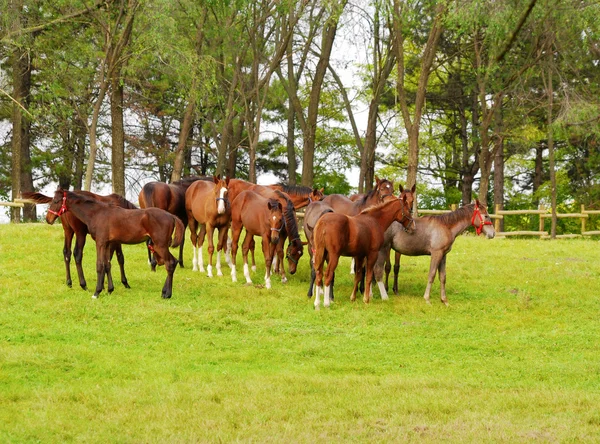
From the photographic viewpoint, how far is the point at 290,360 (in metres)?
12.2

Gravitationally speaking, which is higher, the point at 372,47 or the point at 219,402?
the point at 372,47

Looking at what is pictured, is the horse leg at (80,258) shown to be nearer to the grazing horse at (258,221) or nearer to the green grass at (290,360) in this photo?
the green grass at (290,360)

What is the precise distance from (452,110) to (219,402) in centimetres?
3449

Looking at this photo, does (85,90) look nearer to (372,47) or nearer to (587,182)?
(372,47)

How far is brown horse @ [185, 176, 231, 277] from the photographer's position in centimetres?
1850

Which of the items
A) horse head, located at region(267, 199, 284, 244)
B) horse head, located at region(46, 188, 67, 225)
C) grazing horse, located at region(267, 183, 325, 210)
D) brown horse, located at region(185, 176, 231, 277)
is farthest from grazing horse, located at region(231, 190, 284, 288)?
horse head, located at region(46, 188, 67, 225)

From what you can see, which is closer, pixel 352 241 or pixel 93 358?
pixel 93 358

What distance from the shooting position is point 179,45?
2738 cm

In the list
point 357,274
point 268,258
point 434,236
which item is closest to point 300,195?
point 268,258

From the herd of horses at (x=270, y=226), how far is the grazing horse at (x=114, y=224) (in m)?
0.02

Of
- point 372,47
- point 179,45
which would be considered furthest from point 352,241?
point 372,47

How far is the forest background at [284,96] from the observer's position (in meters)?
28.0

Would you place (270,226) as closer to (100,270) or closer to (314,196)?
(314,196)

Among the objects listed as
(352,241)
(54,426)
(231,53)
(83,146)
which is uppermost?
(231,53)
